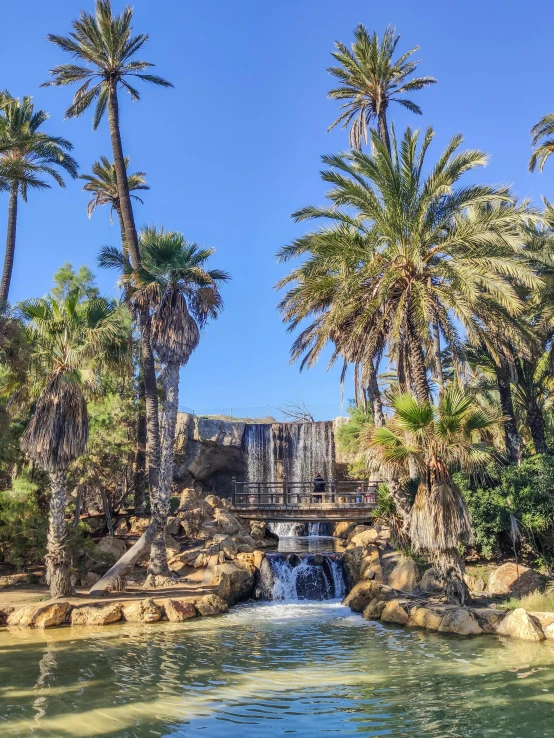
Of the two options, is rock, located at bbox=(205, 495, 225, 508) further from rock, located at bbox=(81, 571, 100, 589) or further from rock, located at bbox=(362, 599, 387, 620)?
rock, located at bbox=(362, 599, 387, 620)

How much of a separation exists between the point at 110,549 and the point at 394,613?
1121cm

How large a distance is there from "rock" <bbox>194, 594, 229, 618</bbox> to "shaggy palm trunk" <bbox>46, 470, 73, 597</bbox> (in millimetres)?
4074

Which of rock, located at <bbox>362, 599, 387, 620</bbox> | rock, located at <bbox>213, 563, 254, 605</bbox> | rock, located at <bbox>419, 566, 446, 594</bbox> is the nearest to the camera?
Result: rock, located at <bbox>362, 599, 387, 620</bbox>

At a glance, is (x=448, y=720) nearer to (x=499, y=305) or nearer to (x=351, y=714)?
(x=351, y=714)

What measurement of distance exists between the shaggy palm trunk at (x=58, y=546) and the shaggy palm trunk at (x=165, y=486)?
285 centimetres

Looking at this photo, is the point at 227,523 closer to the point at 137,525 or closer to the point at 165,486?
the point at 137,525

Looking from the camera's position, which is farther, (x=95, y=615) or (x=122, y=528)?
(x=122, y=528)

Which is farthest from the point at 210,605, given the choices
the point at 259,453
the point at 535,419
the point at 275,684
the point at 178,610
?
the point at 259,453

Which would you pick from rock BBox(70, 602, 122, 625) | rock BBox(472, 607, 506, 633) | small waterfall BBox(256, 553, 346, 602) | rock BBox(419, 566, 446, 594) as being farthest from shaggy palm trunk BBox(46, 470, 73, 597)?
rock BBox(472, 607, 506, 633)

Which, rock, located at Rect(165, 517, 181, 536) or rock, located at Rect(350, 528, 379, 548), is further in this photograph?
rock, located at Rect(165, 517, 181, 536)

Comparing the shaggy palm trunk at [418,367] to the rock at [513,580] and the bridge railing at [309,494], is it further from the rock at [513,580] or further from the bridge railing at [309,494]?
the bridge railing at [309,494]

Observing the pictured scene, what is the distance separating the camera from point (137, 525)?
24594 millimetres

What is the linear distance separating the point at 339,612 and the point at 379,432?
614 centimetres

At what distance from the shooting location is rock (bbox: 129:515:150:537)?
24203 millimetres
